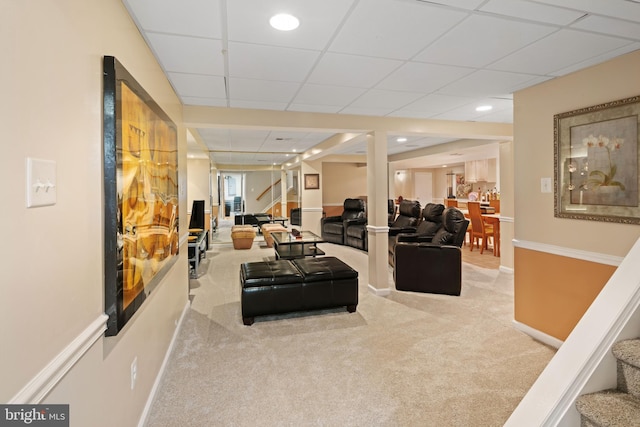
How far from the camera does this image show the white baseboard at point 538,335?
9.30ft

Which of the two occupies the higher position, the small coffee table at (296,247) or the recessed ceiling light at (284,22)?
the recessed ceiling light at (284,22)

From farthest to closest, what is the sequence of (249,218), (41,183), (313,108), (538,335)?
(249,218) → (313,108) → (538,335) → (41,183)

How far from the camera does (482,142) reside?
5602 millimetres

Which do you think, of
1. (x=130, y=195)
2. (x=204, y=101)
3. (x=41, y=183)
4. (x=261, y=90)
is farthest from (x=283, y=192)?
Result: (x=41, y=183)

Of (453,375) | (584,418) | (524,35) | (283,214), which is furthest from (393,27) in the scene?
(283,214)

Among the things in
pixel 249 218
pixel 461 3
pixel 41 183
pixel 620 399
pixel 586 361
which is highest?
pixel 461 3

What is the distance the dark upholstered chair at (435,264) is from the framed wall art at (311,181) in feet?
15.3

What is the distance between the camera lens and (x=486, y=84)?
3023 millimetres

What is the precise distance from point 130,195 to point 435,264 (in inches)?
144

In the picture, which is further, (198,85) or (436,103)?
(436,103)

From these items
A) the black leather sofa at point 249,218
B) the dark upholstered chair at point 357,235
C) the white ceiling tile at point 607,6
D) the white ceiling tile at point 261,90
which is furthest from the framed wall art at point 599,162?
the black leather sofa at point 249,218

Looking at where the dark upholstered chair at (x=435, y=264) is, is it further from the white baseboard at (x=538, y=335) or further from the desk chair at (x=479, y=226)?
the desk chair at (x=479, y=226)

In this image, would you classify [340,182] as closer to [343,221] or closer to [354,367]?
[343,221]

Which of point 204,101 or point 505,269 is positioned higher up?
point 204,101
